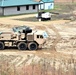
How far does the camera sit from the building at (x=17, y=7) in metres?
51.6

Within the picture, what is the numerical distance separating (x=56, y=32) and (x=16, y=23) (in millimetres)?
7598

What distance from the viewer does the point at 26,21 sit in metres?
45.7

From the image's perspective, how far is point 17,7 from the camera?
177 ft

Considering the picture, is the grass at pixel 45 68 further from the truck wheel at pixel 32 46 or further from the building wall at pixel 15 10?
the building wall at pixel 15 10

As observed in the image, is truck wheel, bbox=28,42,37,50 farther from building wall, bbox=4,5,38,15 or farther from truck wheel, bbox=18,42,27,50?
building wall, bbox=4,5,38,15

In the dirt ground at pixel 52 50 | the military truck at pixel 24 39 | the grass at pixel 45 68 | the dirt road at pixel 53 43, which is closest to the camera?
the grass at pixel 45 68

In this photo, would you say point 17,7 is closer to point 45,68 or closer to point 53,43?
point 53,43

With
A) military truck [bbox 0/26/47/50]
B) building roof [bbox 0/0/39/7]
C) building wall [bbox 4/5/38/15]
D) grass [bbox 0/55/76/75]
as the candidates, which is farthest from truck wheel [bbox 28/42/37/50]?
building wall [bbox 4/5/38/15]

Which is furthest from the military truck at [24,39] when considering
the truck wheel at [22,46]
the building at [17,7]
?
the building at [17,7]

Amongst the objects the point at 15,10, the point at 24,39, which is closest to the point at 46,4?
the point at 15,10

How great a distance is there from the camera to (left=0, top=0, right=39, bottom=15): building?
5156cm

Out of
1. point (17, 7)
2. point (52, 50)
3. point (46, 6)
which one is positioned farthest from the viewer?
point (46, 6)

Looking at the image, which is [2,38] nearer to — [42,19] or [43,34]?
[43,34]

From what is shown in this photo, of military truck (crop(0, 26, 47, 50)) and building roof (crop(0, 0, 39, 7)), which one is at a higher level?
building roof (crop(0, 0, 39, 7))
